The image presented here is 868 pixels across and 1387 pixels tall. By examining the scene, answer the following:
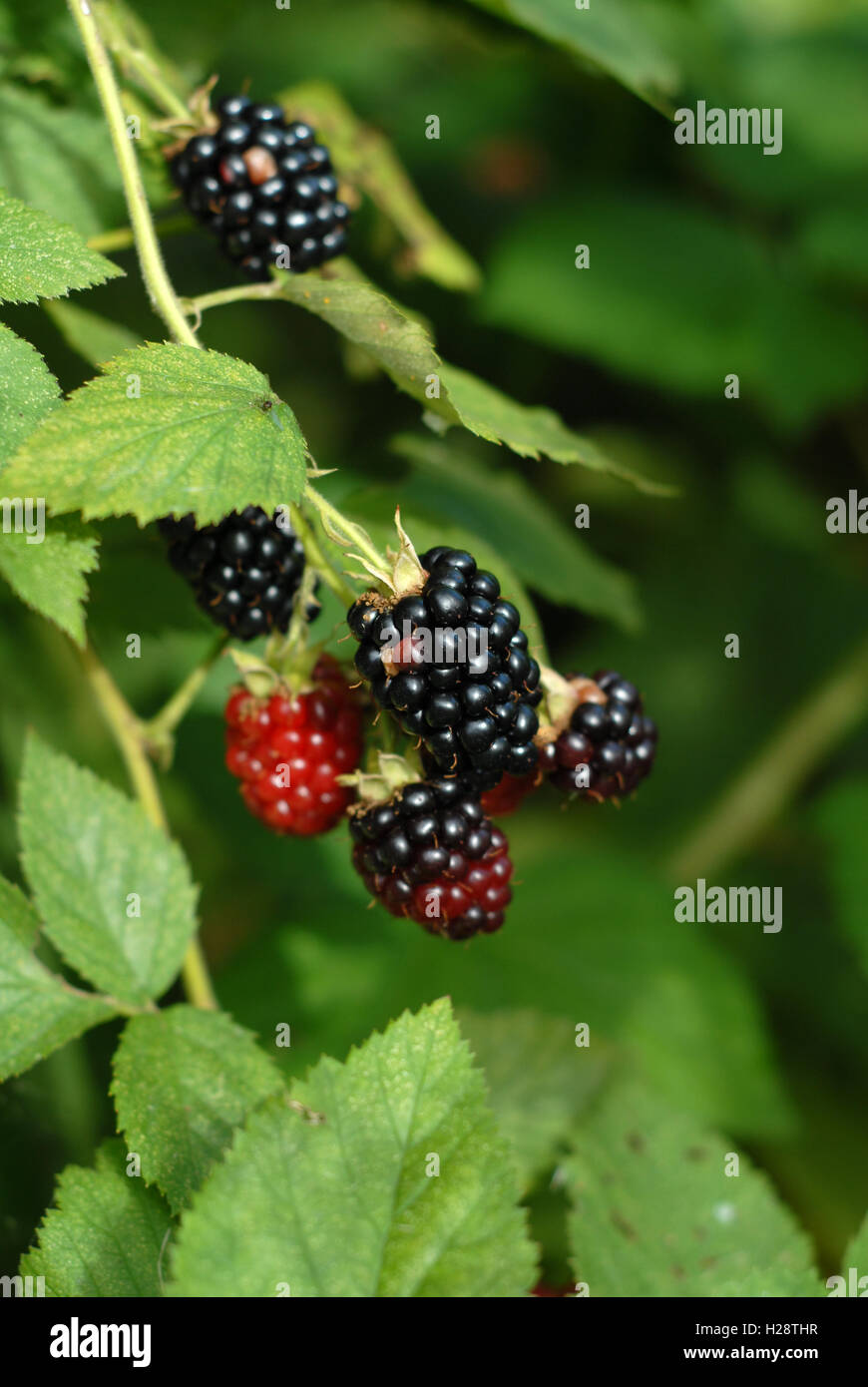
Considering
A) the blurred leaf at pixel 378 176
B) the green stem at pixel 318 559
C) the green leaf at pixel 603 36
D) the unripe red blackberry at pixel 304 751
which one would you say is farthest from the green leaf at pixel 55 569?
the blurred leaf at pixel 378 176

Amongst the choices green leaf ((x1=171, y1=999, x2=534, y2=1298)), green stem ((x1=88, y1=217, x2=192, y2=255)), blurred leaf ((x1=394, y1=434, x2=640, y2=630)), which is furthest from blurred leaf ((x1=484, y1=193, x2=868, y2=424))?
green leaf ((x1=171, y1=999, x2=534, y2=1298))

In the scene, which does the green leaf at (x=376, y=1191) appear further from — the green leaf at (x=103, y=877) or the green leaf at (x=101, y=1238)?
the green leaf at (x=103, y=877)

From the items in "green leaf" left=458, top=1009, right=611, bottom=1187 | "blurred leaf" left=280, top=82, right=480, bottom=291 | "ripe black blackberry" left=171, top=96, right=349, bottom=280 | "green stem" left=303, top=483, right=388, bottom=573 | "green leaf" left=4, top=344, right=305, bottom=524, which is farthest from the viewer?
"blurred leaf" left=280, top=82, right=480, bottom=291

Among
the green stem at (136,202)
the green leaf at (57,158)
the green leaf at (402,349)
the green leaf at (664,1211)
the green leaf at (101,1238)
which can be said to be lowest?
the green leaf at (664,1211)

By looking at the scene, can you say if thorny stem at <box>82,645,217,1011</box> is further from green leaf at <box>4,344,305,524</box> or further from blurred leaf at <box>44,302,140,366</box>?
green leaf at <box>4,344,305,524</box>
